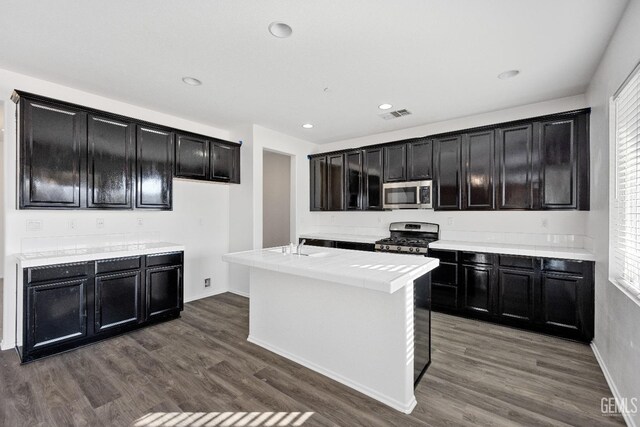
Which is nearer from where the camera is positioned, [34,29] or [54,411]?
[54,411]

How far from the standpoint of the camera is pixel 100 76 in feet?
9.83

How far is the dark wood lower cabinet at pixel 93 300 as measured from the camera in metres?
2.68

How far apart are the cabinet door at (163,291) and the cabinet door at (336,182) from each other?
8.94 ft

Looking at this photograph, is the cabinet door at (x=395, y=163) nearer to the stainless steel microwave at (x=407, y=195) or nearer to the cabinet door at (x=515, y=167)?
the stainless steel microwave at (x=407, y=195)

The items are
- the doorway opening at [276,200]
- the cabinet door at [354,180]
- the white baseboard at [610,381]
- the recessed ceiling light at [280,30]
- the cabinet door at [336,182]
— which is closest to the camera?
the white baseboard at [610,381]

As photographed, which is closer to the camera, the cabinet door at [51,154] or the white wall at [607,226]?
the white wall at [607,226]

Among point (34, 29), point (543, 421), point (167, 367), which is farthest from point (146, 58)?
point (543, 421)

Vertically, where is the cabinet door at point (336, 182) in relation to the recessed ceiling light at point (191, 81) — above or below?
below

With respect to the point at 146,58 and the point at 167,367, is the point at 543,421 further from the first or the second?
the point at 146,58

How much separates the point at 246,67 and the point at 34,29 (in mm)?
1552

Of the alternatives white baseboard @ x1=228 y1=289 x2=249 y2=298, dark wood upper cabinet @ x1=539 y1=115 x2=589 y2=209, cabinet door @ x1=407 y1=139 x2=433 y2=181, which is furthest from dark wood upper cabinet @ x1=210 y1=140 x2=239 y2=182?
dark wood upper cabinet @ x1=539 y1=115 x2=589 y2=209

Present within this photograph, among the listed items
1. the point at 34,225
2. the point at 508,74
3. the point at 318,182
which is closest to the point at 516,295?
the point at 508,74

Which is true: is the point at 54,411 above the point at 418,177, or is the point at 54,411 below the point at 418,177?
below

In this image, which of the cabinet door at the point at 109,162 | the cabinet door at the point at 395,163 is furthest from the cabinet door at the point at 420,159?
the cabinet door at the point at 109,162
